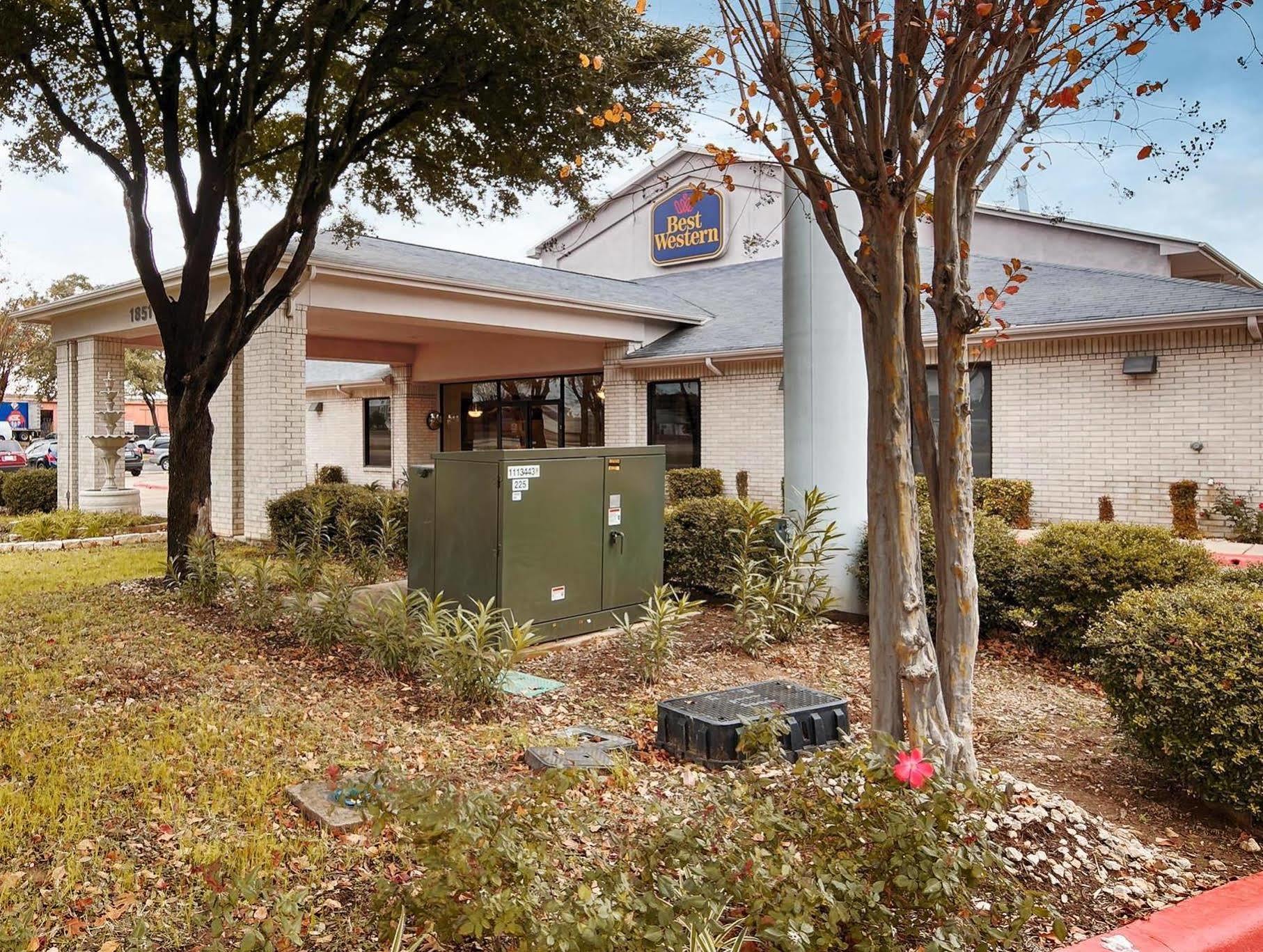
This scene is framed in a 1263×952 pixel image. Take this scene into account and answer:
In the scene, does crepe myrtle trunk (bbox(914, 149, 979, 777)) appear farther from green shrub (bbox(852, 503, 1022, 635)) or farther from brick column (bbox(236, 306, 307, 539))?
brick column (bbox(236, 306, 307, 539))

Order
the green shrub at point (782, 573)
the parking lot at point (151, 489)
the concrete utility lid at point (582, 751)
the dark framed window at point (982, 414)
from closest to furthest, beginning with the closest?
the concrete utility lid at point (582, 751) → the green shrub at point (782, 573) → the dark framed window at point (982, 414) → the parking lot at point (151, 489)

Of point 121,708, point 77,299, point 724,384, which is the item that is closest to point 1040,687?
point 121,708

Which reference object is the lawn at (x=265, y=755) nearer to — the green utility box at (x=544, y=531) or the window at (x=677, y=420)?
the green utility box at (x=544, y=531)

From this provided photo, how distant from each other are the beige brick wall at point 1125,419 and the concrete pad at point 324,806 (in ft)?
38.1

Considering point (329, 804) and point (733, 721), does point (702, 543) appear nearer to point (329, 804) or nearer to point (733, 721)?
point (733, 721)

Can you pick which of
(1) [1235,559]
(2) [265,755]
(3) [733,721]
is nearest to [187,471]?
(2) [265,755]

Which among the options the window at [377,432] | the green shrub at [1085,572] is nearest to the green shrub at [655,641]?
the green shrub at [1085,572]

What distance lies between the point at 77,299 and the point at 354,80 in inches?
319

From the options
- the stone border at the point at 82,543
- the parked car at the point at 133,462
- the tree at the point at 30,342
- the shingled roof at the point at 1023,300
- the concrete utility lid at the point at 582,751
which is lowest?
the concrete utility lid at the point at 582,751

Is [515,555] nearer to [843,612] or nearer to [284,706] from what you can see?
[284,706]

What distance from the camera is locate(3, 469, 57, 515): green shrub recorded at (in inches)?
669

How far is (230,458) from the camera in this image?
13984mm

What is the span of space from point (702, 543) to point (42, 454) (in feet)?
118

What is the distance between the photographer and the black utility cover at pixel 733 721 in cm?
408
